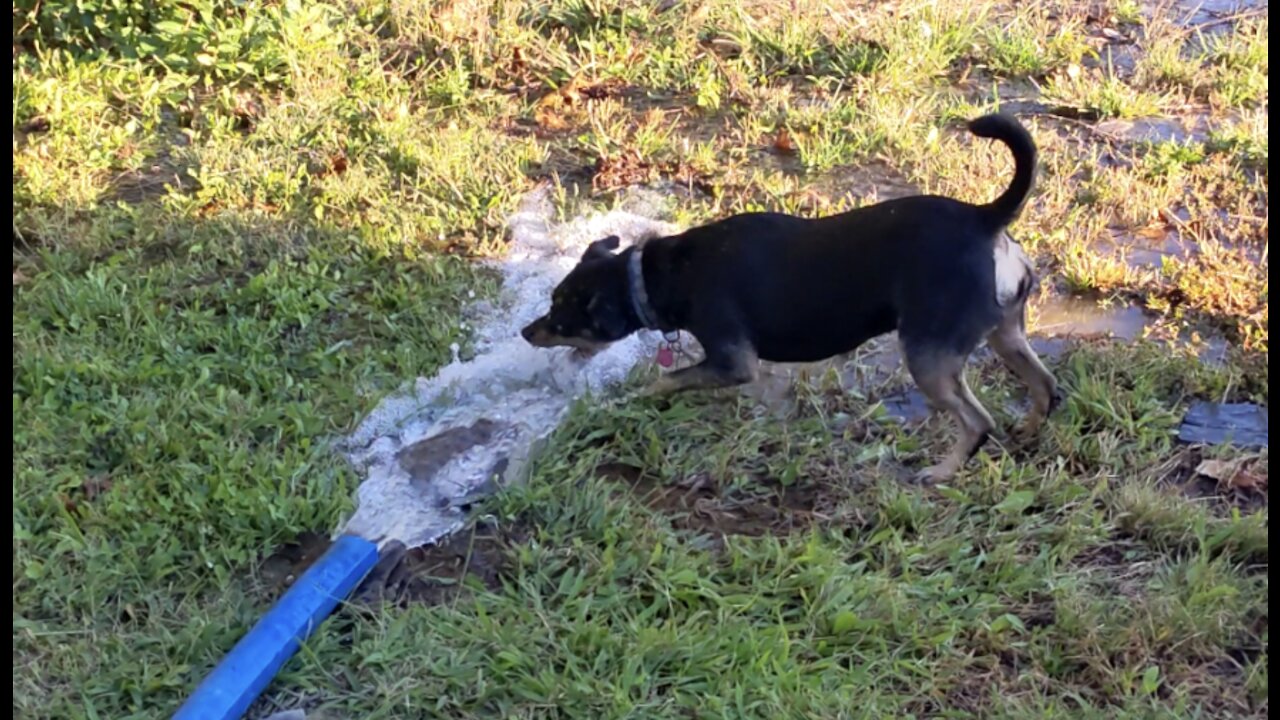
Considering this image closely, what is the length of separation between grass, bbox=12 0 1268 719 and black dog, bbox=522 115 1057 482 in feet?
0.79

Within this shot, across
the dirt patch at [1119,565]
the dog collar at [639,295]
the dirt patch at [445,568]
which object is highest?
the dog collar at [639,295]

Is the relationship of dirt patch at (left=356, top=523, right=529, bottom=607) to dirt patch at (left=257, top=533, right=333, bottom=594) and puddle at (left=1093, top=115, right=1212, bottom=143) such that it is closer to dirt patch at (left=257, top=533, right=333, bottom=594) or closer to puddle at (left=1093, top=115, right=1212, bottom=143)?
dirt patch at (left=257, top=533, right=333, bottom=594)

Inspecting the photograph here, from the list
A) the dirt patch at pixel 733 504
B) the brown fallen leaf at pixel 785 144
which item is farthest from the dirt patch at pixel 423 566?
the brown fallen leaf at pixel 785 144

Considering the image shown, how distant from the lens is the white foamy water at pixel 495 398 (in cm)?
395

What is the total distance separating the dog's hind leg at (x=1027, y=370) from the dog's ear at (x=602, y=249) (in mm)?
1336

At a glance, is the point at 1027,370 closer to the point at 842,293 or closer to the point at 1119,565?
the point at 842,293

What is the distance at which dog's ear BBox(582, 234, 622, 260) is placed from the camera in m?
4.61

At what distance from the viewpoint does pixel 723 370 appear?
13.9ft

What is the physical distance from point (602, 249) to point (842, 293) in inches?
39.4

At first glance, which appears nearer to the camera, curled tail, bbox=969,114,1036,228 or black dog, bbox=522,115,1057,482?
curled tail, bbox=969,114,1036,228

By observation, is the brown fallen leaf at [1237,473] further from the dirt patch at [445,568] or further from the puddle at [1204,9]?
the puddle at [1204,9]

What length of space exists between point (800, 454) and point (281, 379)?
70.6 inches

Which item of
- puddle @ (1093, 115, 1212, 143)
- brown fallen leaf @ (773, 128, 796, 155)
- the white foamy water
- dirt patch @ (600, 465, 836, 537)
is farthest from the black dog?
puddle @ (1093, 115, 1212, 143)

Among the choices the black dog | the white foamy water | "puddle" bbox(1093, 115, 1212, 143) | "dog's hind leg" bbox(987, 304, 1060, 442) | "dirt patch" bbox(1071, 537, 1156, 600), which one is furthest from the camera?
"puddle" bbox(1093, 115, 1212, 143)
